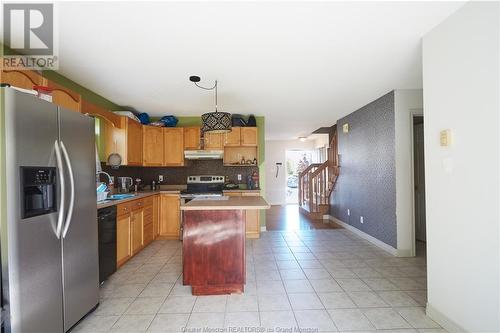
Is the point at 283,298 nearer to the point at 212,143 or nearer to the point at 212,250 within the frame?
the point at 212,250

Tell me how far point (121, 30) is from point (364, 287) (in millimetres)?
3529

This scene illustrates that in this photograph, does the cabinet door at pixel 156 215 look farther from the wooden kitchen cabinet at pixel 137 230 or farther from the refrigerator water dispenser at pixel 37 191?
the refrigerator water dispenser at pixel 37 191

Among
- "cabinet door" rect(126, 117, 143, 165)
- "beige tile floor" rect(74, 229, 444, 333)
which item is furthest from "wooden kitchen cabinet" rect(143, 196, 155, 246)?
"cabinet door" rect(126, 117, 143, 165)

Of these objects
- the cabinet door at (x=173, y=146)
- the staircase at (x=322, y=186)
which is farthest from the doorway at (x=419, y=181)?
the cabinet door at (x=173, y=146)

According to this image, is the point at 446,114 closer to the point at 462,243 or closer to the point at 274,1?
the point at 462,243

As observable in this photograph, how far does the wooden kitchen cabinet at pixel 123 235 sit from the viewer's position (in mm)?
3090

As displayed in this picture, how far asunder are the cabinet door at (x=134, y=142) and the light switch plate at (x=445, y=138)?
13.9 feet

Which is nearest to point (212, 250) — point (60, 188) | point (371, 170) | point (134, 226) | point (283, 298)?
point (283, 298)

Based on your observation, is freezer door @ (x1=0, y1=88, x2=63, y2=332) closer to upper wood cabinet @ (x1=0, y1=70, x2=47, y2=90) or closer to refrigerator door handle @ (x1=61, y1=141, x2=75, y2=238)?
refrigerator door handle @ (x1=61, y1=141, x2=75, y2=238)

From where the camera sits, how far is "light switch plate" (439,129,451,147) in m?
1.82

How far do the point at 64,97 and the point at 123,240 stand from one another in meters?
1.96

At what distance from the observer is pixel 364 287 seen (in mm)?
2564

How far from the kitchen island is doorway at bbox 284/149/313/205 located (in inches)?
290

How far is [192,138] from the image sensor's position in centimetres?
473
